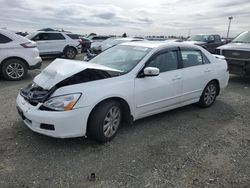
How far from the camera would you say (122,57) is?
188 inches

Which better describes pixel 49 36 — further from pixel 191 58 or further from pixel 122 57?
pixel 191 58

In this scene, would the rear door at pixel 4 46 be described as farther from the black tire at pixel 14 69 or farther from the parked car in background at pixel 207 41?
the parked car in background at pixel 207 41

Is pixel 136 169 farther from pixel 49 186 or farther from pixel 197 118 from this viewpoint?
pixel 197 118

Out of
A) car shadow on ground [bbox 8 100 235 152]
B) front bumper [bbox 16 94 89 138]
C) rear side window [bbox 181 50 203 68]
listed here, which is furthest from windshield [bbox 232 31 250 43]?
front bumper [bbox 16 94 89 138]

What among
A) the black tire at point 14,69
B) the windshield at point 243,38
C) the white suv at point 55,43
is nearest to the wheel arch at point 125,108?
the black tire at point 14,69

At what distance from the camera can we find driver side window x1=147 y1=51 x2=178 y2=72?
4.57 m

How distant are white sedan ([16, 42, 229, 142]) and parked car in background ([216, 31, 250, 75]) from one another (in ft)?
13.0

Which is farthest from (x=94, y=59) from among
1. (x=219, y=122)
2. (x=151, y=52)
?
(x=219, y=122)

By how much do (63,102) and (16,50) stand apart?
18.7 feet

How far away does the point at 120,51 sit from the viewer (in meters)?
5.05

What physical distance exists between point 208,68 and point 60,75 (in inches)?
133

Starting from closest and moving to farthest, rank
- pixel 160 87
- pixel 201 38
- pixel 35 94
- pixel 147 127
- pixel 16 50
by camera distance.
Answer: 1. pixel 35 94
2. pixel 160 87
3. pixel 147 127
4. pixel 16 50
5. pixel 201 38

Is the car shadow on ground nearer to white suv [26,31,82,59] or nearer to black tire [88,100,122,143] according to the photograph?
black tire [88,100,122,143]

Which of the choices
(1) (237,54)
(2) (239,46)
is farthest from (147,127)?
(2) (239,46)
